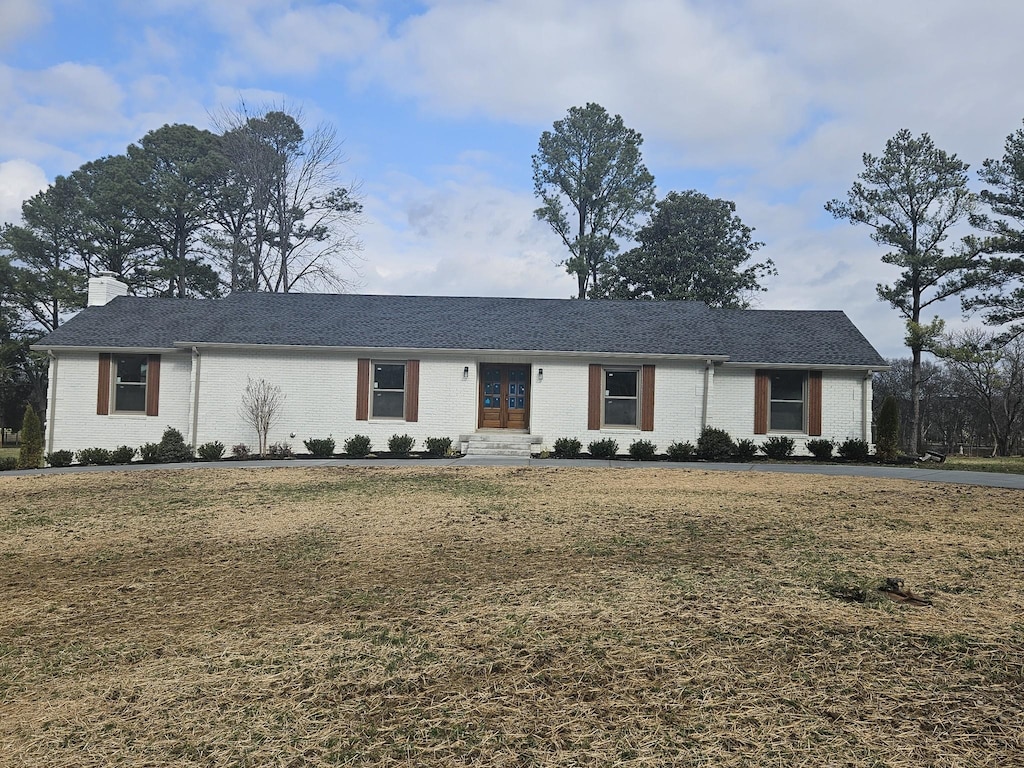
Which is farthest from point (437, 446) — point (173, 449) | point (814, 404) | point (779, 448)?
point (814, 404)

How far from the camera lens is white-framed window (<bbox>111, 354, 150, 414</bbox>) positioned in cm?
1847

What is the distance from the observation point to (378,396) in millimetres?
18172

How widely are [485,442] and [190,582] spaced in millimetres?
12014

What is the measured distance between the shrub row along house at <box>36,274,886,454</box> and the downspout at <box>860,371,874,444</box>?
0.13 feet

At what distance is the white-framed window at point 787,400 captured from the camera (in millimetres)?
18391

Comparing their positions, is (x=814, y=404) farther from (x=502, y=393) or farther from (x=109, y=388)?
(x=109, y=388)

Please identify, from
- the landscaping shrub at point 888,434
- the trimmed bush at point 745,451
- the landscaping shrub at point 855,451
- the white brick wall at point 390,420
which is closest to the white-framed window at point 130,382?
the white brick wall at point 390,420

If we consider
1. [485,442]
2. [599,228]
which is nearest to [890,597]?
[485,442]

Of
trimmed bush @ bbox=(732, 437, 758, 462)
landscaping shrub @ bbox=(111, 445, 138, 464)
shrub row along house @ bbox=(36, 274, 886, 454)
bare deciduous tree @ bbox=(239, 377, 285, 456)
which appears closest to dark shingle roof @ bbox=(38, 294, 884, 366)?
shrub row along house @ bbox=(36, 274, 886, 454)

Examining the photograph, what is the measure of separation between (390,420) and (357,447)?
135cm

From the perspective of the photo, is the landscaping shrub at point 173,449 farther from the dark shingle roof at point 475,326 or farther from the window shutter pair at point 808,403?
the window shutter pair at point 808,403

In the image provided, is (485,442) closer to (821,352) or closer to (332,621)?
(821,352)

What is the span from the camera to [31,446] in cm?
Result: 1594

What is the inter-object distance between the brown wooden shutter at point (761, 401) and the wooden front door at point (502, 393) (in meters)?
6.54
